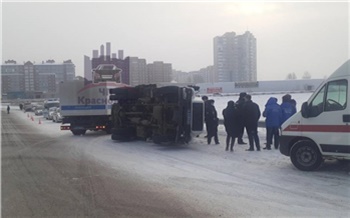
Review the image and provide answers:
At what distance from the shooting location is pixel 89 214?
20.2ft

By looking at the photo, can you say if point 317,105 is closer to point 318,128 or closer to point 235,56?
point 318,128

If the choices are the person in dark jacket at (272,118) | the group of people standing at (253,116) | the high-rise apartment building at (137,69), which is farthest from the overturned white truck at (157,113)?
the high-rise apartment building at (137,69)

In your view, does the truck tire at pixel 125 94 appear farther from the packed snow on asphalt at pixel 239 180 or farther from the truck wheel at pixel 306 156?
the truck wheel at pixel 306 156

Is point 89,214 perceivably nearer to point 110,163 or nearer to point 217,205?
point 217,205

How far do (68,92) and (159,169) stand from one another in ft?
39.0

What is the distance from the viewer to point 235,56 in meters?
A: 58.8

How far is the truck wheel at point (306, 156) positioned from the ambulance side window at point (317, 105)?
0.73 metres

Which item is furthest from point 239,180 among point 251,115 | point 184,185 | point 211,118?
point 211,118

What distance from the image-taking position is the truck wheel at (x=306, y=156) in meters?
9.16

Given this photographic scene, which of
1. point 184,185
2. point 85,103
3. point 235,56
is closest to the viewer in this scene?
point 184,185

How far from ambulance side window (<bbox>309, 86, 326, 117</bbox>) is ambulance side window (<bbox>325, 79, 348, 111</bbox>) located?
14 cm

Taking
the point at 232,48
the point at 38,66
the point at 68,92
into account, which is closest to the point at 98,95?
the point at 68,92

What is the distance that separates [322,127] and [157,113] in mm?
7508

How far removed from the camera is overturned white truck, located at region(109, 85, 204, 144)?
563 inches
